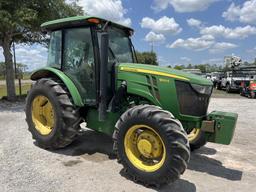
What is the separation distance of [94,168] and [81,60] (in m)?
1.89

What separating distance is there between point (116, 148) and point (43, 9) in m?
8.52

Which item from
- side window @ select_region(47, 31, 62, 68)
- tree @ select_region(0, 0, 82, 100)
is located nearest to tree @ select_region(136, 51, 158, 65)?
side window @ select_region(47, 31, 62, 68)

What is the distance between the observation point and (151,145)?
3.73 metres

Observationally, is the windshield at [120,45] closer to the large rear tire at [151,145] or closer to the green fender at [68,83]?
the green fender at [68,83]

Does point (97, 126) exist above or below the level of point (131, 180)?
above

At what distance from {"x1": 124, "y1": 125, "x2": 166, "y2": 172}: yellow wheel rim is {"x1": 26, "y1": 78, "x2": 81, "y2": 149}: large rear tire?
4.12 ft

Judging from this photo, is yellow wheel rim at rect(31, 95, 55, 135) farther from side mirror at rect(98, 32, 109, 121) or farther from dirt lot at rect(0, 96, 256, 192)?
side mirror at rect(98, 32, 109, 121)

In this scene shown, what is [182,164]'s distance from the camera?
11.0ft

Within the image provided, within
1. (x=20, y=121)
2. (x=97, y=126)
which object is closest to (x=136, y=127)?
(x=97, y=126)

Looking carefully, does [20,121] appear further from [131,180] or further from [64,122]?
[131,180]

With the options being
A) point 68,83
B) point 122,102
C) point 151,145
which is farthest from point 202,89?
point 68,83

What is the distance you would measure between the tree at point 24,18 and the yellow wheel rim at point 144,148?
700 cm

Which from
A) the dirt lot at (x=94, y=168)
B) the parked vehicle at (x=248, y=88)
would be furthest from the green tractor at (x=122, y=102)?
the parked vehicle at (x=248, y=88)

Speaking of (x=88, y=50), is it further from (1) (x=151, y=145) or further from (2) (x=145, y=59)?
(2) (x=145, y=59)
